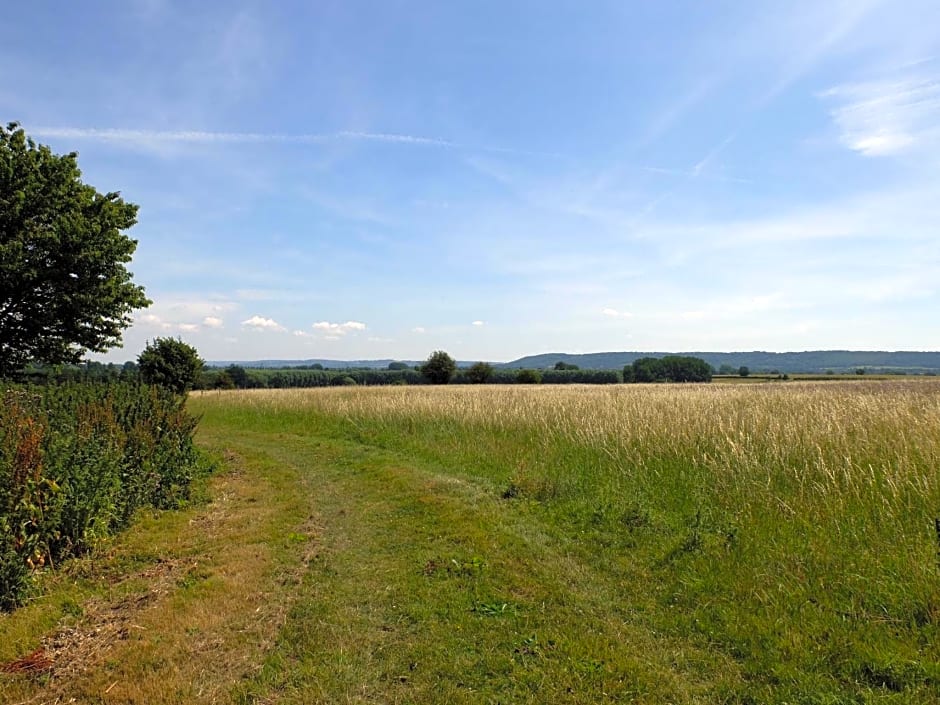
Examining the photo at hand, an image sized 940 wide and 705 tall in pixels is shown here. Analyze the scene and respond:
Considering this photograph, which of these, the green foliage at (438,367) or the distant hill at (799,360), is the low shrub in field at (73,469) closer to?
the green foliage at (438,367)

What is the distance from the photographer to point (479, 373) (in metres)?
64.2

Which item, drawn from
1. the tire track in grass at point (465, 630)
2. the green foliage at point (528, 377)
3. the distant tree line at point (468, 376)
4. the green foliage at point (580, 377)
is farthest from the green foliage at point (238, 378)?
the tire track in grass at point (465, 630)

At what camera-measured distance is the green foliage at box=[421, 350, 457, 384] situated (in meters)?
57.7

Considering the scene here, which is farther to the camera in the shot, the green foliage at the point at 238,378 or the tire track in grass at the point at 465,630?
the green foliage at the point at 238,378

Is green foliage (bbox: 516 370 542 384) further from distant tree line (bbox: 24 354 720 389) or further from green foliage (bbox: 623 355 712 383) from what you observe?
green foliage (bbox: 623 355 712 383)

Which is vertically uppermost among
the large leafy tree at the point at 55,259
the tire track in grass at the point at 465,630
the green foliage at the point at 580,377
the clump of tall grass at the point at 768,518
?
the large leafy tree at the point at 55,259

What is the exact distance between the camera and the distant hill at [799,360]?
100 meters

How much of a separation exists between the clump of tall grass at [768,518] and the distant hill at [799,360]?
9228cm

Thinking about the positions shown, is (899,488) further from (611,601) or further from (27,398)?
(27,398)

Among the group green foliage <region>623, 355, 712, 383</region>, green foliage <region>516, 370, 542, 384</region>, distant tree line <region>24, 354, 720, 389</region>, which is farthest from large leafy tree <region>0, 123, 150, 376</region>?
green foliage <region>623, 355, 712, 383</region>

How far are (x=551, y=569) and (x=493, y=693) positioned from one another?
7.56 feet

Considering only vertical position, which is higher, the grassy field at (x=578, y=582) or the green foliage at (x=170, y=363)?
the green foliage at (x=170, y=363)

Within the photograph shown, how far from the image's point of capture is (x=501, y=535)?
22.7 ft

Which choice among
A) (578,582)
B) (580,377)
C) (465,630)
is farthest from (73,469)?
(580,377)
